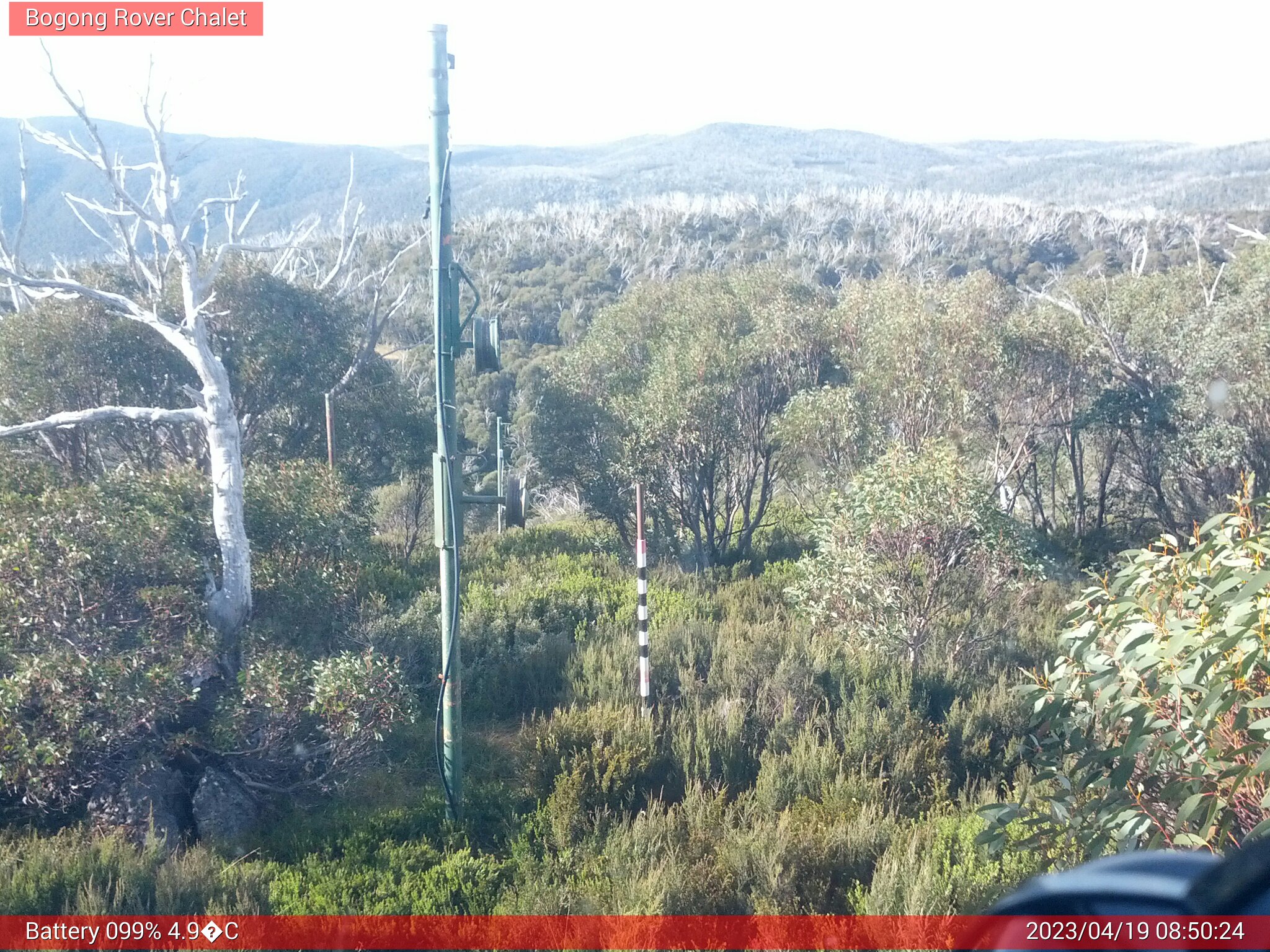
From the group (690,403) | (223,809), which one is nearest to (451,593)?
(223,809)

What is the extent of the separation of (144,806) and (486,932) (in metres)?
2.45

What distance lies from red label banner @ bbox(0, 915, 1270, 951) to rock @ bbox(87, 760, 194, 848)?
48.2 inches

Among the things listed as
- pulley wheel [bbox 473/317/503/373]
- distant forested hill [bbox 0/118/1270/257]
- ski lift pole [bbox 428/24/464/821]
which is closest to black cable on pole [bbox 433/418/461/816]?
ski lift pole [bbox 428/24/464/821]

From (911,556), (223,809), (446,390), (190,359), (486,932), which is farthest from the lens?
(911,556)

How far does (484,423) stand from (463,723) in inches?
715

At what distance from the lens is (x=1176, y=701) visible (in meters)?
3.19

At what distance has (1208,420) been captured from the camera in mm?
12914

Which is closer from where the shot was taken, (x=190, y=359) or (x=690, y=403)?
(x=190, y=359)

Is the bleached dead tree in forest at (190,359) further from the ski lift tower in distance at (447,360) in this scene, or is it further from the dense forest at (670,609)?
the ski lift tower in distance at (447,360)

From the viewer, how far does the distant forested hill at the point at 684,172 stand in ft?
222

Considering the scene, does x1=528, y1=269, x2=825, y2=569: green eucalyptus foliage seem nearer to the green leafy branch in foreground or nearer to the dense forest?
the dense forest

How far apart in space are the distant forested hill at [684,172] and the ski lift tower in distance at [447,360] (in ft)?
178

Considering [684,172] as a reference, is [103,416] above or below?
below

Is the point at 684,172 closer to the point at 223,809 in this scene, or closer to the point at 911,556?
the point at 911,556
